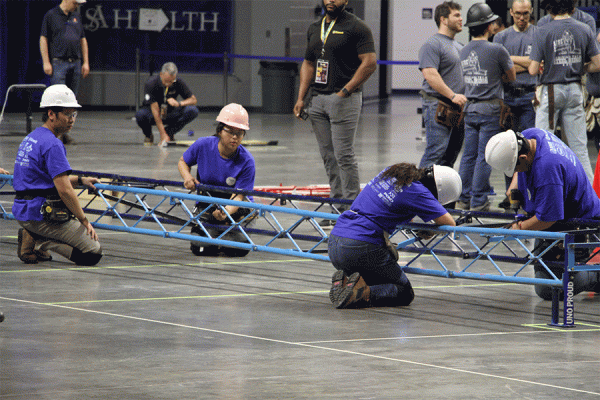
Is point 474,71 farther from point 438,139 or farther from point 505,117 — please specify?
point 438,139

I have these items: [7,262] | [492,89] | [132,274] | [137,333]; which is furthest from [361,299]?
[492,89]

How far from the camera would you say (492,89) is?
32.2ft

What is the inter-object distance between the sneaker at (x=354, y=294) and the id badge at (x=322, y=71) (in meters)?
3.68

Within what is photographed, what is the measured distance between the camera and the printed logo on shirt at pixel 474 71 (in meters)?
9.80

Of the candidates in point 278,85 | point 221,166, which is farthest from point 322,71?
point 278,85

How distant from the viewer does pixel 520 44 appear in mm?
10711

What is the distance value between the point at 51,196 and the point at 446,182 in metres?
3.02

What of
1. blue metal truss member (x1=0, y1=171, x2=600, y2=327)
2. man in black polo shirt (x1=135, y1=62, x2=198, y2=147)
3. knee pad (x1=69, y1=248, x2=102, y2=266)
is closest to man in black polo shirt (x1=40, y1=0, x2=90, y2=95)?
man in black polo shirt (x1=135, y1=62, x2=198, y2=147)

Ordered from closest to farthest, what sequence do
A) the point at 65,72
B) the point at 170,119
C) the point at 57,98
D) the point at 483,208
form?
the point at 57,98 → the point at 483,208 → the point at 65,72 → the point at 170,119

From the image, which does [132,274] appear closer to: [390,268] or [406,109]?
[390,268]

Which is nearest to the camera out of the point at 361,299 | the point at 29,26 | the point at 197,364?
the point at 197,364

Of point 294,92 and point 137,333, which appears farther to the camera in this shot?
point 294,92

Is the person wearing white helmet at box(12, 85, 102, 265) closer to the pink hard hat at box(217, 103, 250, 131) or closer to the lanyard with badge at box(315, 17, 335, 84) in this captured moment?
the pink hard hat at box(217, 103, 250, 131)

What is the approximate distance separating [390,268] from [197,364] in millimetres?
1780
